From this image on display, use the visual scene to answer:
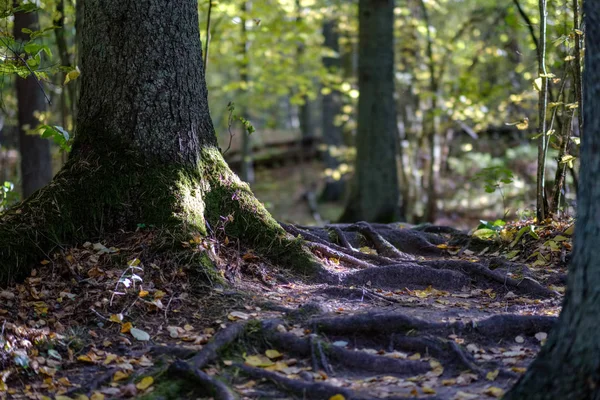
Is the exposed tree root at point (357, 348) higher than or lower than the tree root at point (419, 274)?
lower

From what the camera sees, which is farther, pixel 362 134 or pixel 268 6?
pixel 268 6

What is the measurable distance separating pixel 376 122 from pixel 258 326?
7970 millimetres

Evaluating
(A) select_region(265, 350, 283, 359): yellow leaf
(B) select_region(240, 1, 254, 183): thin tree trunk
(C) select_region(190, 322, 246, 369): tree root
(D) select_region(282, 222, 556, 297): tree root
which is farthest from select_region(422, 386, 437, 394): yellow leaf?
(B) select_region(240, 1, 254, 183): thin tree trunk

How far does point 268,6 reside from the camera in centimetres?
1516

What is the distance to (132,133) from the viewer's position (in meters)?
5.23

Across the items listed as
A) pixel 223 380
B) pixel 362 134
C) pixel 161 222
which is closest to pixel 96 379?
pixel 223 380

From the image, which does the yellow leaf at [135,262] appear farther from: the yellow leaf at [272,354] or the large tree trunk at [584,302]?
the large tree trunk at [584,302]

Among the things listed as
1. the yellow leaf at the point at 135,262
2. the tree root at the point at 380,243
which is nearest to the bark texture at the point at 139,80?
the yellow leaf at the point at 135,262

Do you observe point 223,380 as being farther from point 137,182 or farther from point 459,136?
point 459,136

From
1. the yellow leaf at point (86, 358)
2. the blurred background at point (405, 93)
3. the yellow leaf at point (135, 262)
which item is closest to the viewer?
the yellow leaf at point (86, 358)

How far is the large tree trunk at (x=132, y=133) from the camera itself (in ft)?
16.9

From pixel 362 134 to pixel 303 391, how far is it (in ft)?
28.3

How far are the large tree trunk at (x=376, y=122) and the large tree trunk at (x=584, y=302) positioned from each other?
28.6 ft

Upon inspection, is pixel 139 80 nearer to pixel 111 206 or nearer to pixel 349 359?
pixel 111 206
